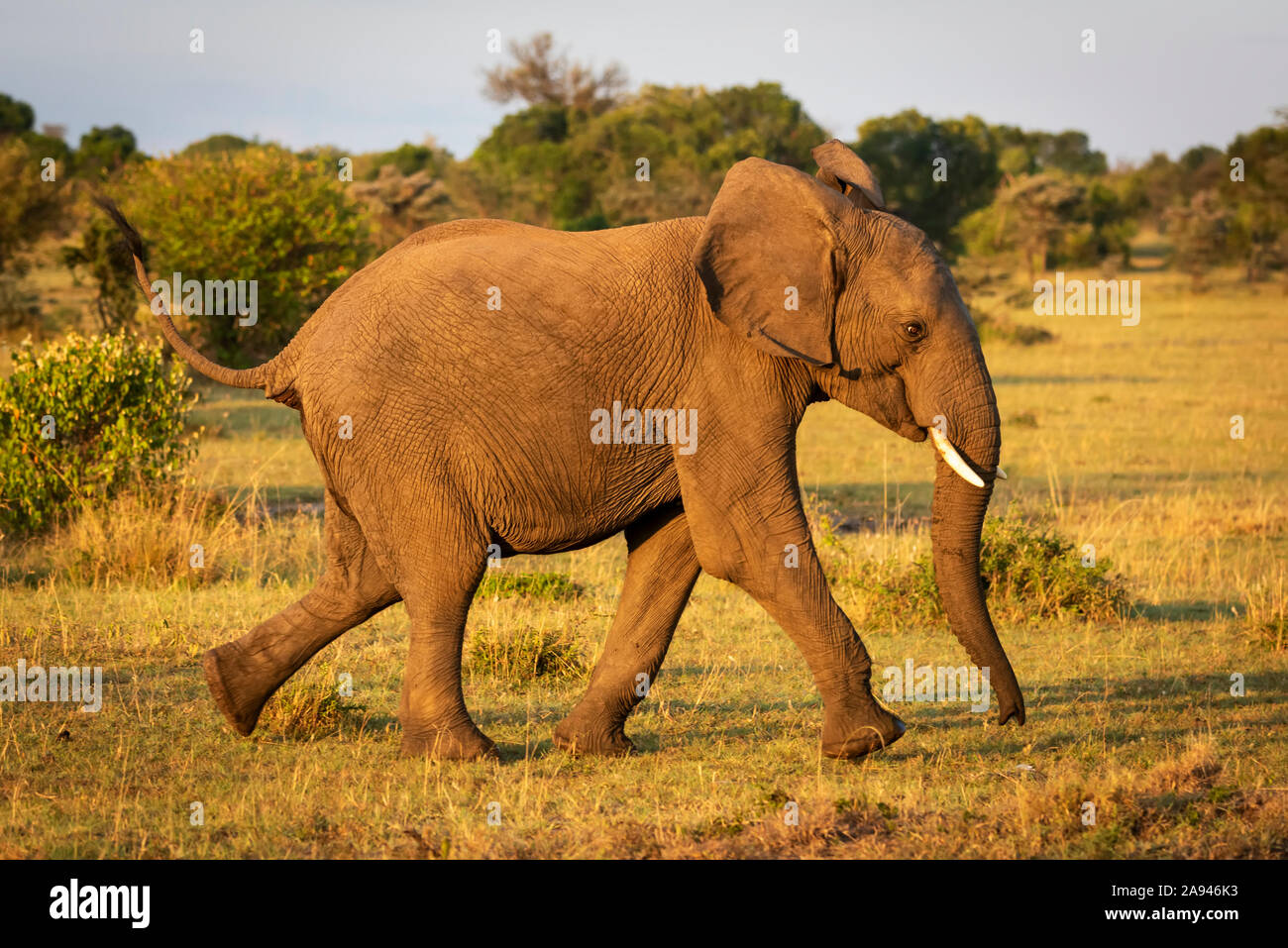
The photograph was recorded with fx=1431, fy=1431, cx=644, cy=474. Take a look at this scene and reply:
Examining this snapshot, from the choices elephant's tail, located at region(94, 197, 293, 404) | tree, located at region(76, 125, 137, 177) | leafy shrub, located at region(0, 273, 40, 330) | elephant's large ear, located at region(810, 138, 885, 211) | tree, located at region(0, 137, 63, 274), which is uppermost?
tree, located at region(76, 125, 137, 177)

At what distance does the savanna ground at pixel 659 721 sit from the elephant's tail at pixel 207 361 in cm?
154

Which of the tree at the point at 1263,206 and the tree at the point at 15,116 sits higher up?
the tree at the point at 15,116

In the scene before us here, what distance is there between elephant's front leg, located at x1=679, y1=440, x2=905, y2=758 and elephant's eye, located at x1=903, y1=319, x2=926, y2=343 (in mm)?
661

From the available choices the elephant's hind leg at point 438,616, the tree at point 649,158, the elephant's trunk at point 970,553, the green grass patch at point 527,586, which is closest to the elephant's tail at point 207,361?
the elephant's hind leg at point 438,616

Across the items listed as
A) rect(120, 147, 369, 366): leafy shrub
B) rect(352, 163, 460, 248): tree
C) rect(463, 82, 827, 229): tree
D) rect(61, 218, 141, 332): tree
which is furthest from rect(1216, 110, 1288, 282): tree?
rect(61, 218, 141, 332): tree

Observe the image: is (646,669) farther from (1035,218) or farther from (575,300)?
(1035,218)

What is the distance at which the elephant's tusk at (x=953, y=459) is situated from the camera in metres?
6.19

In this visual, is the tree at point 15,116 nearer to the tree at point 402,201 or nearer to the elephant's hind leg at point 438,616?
the tree at point 402,201

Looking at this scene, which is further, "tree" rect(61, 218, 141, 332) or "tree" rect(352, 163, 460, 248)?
"tree" rect(352, 163, 460, 248)

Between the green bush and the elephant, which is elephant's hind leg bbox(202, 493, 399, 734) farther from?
the green bush

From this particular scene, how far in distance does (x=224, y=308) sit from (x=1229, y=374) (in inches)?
681

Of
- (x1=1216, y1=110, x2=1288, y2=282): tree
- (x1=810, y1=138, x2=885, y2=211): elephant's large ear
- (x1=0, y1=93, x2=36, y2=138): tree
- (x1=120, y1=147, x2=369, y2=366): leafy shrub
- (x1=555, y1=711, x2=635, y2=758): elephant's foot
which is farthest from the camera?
(x1=0, y1=93, x2=36, y2=138): tree

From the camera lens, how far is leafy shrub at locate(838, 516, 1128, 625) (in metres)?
9.85

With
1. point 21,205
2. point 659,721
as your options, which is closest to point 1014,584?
point 659,721
